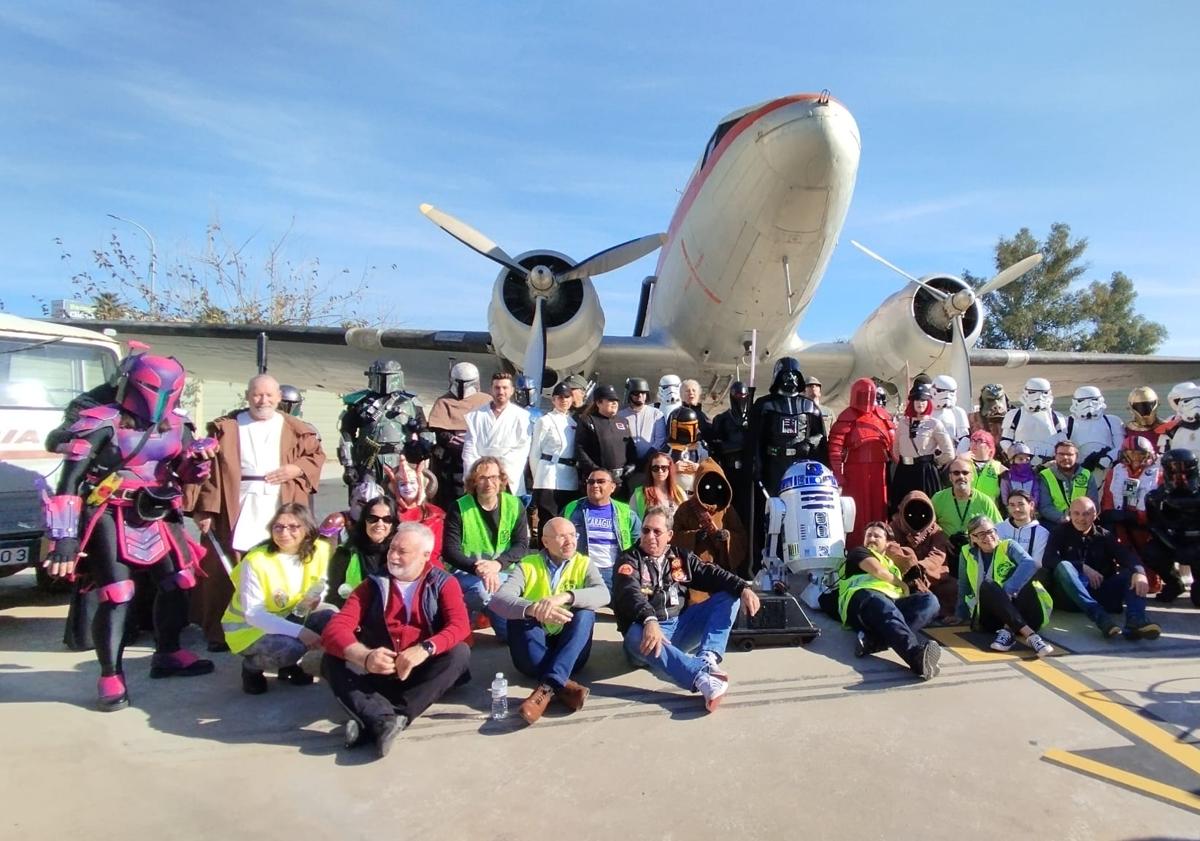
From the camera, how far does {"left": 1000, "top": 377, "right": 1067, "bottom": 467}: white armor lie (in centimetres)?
617

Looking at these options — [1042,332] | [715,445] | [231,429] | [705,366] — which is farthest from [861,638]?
[1042,332]

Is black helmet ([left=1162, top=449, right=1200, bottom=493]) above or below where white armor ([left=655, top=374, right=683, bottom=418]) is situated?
below

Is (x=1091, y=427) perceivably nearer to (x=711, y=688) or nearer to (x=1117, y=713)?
(x=1117, y=713)

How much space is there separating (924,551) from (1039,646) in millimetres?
1142

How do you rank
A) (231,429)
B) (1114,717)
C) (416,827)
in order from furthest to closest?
(231,429) → (1114,717) → (416,827)

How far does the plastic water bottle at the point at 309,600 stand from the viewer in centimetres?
368

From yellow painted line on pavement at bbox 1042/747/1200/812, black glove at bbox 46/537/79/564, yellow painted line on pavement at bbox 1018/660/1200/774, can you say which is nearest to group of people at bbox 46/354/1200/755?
black glove at bbox 46/537/79/564

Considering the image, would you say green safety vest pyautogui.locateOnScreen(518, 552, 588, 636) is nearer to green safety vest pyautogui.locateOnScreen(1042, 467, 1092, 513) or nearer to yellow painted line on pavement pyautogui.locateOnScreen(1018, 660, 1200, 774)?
yellow painted line on pavement pyautogui.locateOnScreen(1018, 660, 1200, 774)

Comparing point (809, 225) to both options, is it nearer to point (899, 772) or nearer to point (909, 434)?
point (909, 434)

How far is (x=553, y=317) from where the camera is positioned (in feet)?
30.3

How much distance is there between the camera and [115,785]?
2.63 metres

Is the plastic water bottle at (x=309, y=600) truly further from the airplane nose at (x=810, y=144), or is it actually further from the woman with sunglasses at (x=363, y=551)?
the airplane nose at (x=810, y=144)

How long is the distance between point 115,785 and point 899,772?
3024mm

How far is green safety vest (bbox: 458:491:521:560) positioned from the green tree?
36.0 meters
